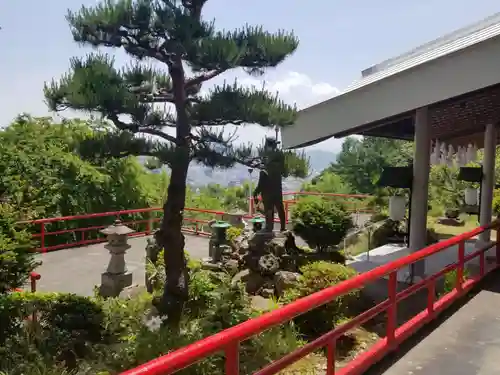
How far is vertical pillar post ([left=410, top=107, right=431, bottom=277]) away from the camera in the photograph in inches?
289

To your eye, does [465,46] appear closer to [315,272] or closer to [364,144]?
[315,272]

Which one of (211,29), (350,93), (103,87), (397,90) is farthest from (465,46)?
(103,87)

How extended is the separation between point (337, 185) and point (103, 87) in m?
28.7

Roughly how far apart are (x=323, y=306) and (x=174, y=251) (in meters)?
1.89

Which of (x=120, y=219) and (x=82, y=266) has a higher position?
(x=120, y=219)

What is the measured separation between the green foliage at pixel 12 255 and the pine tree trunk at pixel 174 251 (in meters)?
2.16

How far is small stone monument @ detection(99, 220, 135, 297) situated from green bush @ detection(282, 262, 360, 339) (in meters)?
3.62

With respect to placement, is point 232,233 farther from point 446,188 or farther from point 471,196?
point 446,188

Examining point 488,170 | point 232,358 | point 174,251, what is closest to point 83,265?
point 174,251

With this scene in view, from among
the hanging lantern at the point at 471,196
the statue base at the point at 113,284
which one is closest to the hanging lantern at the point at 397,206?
the statue base at the point at 113,284

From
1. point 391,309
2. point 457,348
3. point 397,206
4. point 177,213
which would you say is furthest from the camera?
point 397,206

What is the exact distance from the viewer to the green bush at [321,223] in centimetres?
872

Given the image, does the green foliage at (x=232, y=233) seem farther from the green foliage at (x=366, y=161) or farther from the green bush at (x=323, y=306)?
the green foliage at (x=366, y=161)

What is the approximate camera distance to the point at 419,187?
7.41 meters
